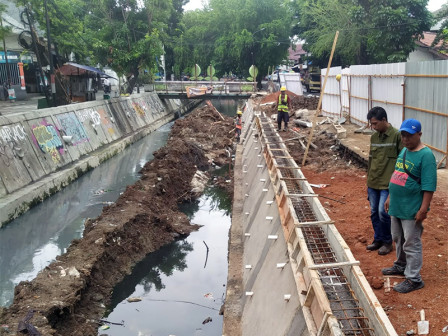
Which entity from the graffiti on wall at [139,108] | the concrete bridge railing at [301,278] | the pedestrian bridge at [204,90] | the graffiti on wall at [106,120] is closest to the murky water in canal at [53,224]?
the graffiti on wall at [106,120]

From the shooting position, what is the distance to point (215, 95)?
3888cm

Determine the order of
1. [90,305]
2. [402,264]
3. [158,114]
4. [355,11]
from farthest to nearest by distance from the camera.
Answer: [158,114] < [355,11] < [90,305] < [402,264]

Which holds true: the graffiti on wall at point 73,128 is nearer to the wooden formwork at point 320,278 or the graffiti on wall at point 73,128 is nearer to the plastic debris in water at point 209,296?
the plastic debris in water at point 209,296

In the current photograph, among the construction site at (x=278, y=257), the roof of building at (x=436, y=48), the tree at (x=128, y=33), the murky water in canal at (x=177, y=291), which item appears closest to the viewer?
the construction site at (x=278, y=257)

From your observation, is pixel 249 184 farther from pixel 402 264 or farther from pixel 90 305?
pixel 402 264

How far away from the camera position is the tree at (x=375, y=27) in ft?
95.9

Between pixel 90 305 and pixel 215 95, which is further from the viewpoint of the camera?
pixel 215 95

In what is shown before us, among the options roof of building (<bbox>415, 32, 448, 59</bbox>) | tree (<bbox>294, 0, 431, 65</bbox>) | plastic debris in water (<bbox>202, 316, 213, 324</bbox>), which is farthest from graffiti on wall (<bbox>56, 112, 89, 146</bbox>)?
roof of building (<bbox>415, 32, 448, 59</bbox>)

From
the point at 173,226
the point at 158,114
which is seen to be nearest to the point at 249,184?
the point at 173,226

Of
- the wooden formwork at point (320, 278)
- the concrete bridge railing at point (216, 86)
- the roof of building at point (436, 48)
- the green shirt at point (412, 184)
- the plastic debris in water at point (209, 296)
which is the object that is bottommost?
the plastic debris in water at point (209, 296)

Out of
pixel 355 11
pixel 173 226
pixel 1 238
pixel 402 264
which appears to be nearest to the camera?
pixel 402 264

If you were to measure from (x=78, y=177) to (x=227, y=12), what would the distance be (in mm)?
39422

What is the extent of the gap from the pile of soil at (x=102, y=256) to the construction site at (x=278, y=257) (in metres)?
0.03

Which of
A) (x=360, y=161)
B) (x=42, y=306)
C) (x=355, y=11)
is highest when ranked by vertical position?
(x=355, y=11)
